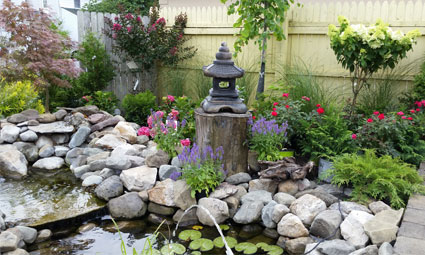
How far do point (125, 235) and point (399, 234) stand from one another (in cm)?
225

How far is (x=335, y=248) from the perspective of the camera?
3.05m

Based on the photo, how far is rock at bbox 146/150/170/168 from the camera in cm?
445

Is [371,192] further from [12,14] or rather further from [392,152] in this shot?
[12,14]

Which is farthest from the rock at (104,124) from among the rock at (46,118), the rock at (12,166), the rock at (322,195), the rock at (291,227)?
the rock at (291,227)

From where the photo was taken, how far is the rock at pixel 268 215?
11.9 feet

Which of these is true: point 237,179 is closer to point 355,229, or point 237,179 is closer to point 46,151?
point 355,229

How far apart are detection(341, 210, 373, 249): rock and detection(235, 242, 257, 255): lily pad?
74cm

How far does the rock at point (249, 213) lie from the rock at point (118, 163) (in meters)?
1.45

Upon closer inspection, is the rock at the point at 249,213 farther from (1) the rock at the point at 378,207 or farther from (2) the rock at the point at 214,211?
(1) the rock at the point at 378,207

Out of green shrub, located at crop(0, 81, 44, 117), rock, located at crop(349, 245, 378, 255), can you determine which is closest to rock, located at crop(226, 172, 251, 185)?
rock, located at crop(349, 245, 378, 255)

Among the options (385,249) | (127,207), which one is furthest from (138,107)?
(385,249)

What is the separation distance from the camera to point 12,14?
5.58m

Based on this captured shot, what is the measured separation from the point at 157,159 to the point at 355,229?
222 centimetres

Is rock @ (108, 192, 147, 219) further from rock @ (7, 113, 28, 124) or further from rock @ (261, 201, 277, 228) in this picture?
rock @ (7, 113, 28, 124)
